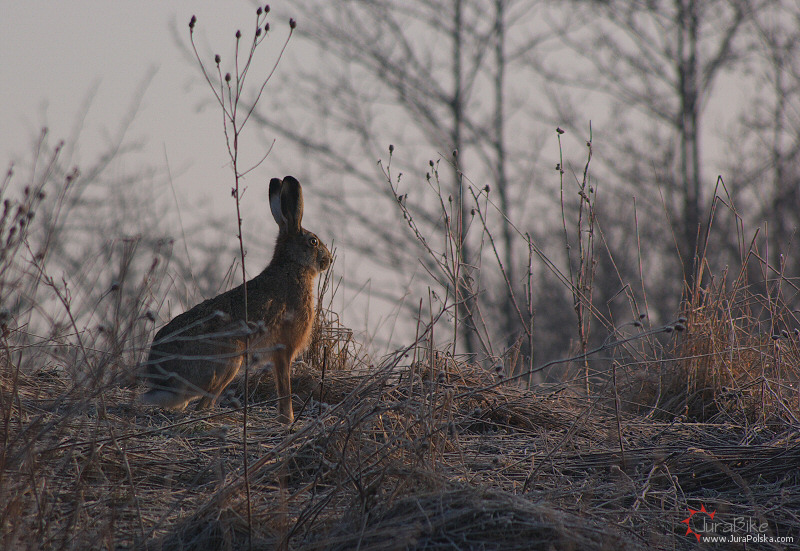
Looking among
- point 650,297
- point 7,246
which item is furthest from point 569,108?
point 7,246

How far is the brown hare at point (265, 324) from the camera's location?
15.1ft

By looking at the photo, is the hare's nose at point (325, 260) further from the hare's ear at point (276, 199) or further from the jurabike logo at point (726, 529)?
the jurabike logo at point (726, 529)

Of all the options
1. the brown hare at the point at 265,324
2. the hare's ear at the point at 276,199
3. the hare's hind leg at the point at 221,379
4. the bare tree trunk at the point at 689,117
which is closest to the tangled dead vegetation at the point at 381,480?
the brown hare at the point at 265,324

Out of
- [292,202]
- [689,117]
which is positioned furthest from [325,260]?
[689,117]

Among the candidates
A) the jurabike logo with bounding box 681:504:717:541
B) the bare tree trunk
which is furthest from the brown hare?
the bare tree trunk

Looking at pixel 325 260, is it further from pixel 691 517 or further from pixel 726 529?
pixel 726 529

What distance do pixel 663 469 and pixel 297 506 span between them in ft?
5.24

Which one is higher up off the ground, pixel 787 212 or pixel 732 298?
pixel 787 212

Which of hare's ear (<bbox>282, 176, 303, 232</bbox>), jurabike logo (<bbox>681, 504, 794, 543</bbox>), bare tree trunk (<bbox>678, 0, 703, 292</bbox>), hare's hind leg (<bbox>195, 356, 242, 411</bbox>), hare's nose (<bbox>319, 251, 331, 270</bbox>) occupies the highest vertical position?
bare tree trunk (<bbox>678, 0, 703, 292</bbox>)

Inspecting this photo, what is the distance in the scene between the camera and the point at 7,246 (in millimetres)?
2734

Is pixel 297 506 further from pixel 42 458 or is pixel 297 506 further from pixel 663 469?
pixel 663 469

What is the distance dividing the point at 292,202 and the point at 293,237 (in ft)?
0.98

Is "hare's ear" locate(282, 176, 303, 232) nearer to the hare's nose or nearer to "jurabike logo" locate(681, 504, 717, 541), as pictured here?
the hare's nose

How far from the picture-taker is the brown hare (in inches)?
182
